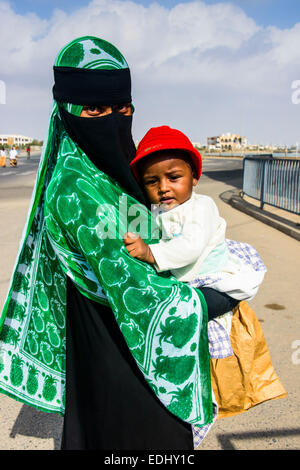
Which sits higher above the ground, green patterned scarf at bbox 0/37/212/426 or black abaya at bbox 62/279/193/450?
green patterned scarf at bbox 0/37/212/426

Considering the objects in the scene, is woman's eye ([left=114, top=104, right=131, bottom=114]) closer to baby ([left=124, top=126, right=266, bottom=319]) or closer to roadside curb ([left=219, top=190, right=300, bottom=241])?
baby ([left=124, top=126, right=266, bottom=319])

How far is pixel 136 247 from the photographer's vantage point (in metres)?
1.46

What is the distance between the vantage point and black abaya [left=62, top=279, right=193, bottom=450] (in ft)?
5.32

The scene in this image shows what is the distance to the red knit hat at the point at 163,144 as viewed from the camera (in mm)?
1604

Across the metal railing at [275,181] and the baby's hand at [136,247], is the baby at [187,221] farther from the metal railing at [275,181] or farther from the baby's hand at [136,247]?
the metal railing at [275,181]

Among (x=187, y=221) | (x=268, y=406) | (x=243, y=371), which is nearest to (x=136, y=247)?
(x=187, y=221)

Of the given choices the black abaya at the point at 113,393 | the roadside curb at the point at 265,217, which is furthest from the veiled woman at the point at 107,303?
the roadside curb at the point at 265,217

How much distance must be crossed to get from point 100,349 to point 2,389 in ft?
2.32

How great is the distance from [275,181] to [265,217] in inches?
31.9

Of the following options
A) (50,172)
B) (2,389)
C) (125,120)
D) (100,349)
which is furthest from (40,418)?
(125,120)

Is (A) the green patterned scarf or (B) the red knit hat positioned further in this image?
(B) the red knit hat

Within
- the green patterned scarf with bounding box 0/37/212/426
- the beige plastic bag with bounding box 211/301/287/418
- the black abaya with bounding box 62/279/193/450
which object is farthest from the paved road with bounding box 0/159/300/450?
the green patterned scarf with bounding box 0/37/212/426
